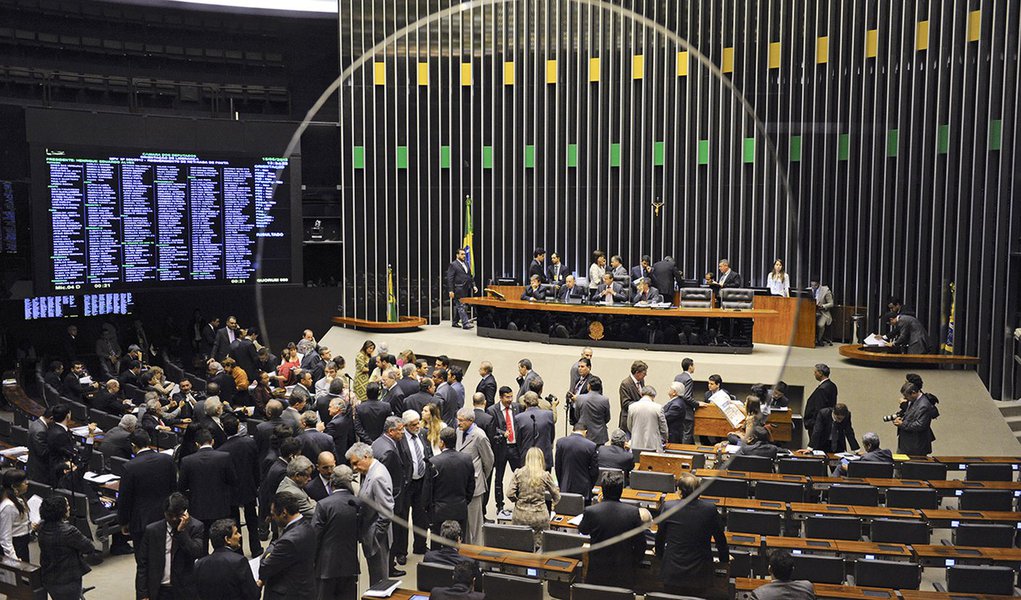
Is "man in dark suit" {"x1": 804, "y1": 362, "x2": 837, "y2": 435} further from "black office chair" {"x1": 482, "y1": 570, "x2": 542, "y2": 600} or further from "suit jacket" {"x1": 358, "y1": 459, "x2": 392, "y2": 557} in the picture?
"black office chair" {"x1": 482, "y1": 570, "x2": 542, "y2": 600}

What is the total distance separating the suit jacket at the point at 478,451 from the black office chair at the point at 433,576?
5.76 ft

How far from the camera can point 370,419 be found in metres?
8.30

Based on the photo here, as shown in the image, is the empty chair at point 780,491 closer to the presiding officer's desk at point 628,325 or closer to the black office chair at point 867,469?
the black office chair at point 867,469

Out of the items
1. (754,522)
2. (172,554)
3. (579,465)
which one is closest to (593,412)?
(579,465)

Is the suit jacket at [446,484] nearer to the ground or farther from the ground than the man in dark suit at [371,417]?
nearer to the ground

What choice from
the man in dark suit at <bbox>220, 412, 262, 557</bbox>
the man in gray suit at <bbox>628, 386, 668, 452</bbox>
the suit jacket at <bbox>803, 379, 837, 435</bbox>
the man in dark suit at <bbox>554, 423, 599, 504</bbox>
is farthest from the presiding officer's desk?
the man in dark suit at <bbox>220, 412, 262, 557</bbox>

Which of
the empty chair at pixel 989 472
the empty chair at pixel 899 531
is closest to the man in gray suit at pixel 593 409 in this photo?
the empty chair at pixel 899 531

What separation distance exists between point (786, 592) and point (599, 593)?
113cm

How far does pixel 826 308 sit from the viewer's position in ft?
51.0

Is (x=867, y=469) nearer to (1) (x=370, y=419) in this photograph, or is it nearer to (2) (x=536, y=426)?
(2) (x=536, y=426)

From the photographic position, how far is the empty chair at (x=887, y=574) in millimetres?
6203

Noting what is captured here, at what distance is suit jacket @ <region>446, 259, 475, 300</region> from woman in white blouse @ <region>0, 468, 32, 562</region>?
373 inches

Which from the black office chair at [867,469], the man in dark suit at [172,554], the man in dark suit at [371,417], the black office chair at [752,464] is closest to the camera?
the man in dark suit at [172,554]

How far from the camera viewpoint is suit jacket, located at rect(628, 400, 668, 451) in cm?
896
